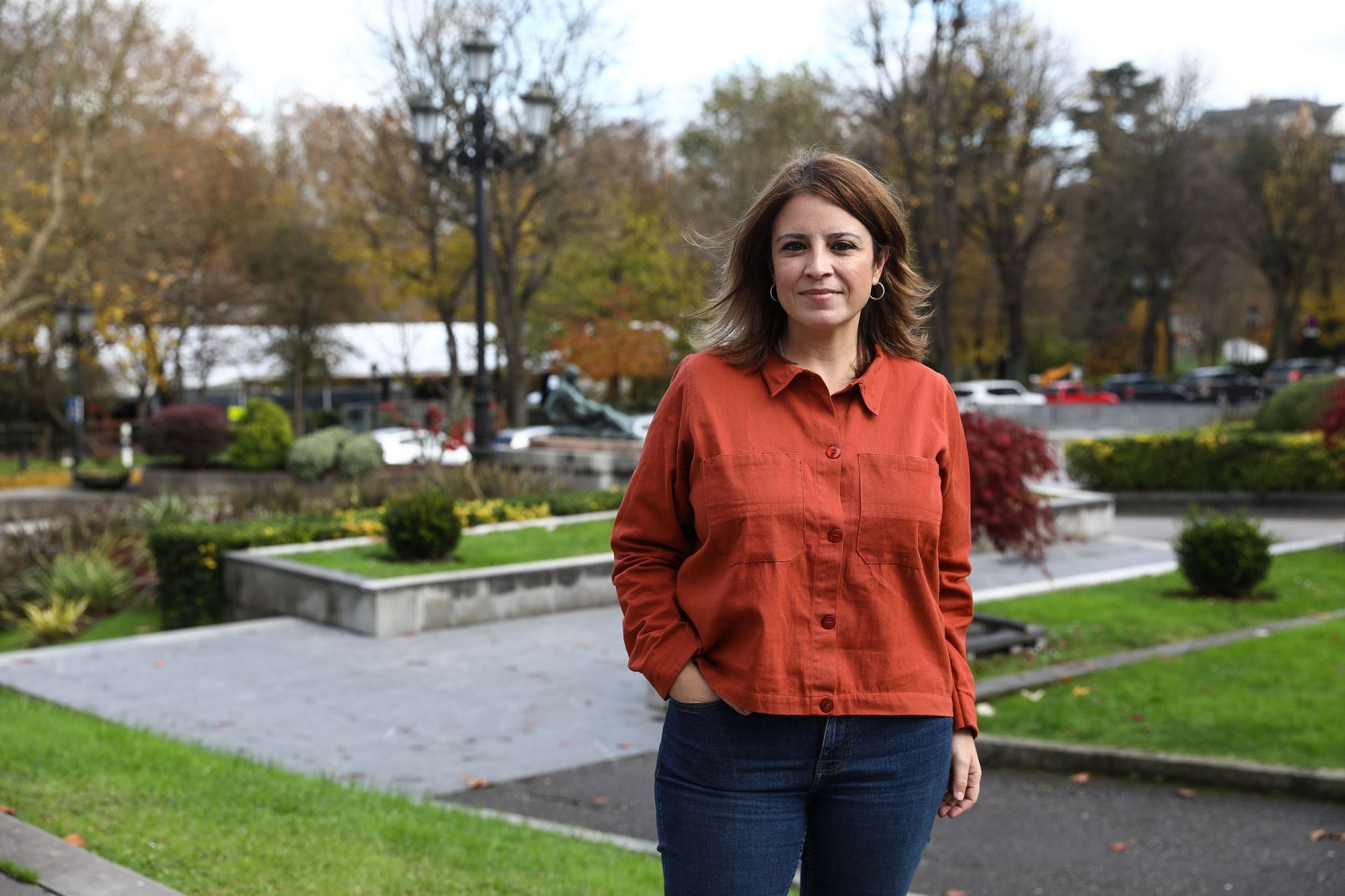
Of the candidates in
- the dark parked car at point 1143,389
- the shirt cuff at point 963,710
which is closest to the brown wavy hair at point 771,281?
the shirt cuff at point 963,710

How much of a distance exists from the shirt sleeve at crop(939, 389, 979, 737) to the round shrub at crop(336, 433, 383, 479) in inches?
870

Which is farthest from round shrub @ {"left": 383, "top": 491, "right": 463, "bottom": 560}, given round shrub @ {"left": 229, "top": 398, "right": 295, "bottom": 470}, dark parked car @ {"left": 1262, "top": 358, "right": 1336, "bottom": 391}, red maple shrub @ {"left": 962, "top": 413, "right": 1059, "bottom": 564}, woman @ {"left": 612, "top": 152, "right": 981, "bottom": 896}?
dark parked car @ {"left": 1262, "top": 358, "right": 1336, "bottom": 391}

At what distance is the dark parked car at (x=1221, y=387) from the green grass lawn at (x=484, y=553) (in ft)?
123

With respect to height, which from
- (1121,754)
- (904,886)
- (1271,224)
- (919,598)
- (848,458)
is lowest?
(1121,754)

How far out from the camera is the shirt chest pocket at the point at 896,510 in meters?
2.36

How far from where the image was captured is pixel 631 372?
41.8 meters

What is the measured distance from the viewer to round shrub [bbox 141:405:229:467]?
2820 centimetres

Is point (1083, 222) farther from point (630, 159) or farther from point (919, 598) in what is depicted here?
point (919, 598)

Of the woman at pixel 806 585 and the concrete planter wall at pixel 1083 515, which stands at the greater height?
the woman at pixel 806 585

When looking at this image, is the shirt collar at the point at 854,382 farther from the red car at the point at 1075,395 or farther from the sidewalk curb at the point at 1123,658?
the red car at the point at 1075,395

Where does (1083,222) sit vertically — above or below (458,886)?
above

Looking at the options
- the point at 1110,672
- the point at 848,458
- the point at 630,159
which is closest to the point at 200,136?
the point at 630,159

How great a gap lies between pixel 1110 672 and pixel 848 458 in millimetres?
6624

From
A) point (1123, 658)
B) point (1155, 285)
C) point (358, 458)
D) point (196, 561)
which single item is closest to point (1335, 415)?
point (1123, 658)
